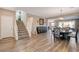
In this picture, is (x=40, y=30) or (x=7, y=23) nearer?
(x=7, y=23)

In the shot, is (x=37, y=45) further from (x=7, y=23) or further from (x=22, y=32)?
(x=7, y=23)

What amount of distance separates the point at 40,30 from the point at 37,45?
63cm

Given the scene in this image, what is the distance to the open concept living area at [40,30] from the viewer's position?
2.90 meters

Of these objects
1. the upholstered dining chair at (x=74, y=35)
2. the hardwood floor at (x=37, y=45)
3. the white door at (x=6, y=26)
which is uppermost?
the white door at (x=6, y=26)

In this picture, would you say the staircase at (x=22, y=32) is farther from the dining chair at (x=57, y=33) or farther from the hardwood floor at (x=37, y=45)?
the dining chair at (x=57, y=33)

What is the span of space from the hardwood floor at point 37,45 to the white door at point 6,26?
0.18 meters

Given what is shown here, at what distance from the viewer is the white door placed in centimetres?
294

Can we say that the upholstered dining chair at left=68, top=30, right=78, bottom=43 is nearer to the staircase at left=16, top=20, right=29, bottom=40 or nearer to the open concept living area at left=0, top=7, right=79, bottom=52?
the open concept living area at left=0, top=7, right=79, bottom=52

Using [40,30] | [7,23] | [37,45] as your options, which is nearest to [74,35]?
[40,30]

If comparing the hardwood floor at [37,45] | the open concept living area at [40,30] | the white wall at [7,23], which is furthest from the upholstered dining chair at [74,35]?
the white wall at [7,23]

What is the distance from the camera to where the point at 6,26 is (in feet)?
9.93

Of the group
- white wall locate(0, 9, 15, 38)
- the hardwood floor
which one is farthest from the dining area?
white wall locate(0, 9, 15, 38)
